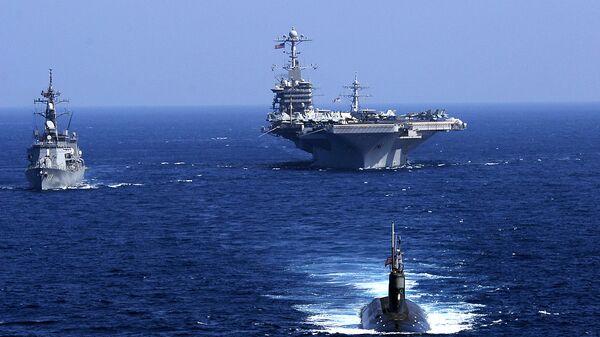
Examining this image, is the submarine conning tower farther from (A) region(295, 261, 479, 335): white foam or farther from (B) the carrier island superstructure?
(B) the carrier island superstructure

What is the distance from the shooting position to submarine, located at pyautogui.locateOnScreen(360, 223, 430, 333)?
5159 centimetres

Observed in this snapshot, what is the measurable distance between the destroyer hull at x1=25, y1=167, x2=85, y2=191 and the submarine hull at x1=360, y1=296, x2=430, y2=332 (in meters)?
65.5

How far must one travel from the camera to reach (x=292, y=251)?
74.9 m

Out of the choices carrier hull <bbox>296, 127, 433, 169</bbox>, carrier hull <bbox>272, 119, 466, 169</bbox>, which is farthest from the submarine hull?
carrier hull <bbox>296, 127, 433, 169</bbox>

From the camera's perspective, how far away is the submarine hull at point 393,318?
169 feet

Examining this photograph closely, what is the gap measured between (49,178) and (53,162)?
1757mm


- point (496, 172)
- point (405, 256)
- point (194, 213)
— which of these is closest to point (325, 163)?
point (496, 172)

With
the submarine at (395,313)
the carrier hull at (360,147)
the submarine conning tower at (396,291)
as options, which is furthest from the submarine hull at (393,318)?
the carrier hull at (360,147)

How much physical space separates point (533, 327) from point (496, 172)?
80.4 m

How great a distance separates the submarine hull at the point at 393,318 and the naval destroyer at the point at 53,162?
2587 inches

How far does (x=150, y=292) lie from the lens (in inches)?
2416

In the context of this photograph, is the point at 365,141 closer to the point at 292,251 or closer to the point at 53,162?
the point at 53,162

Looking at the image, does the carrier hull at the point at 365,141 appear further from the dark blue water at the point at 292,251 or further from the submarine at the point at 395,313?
the submarine at the point at 395,313

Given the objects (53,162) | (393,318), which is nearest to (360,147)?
(53,162)
